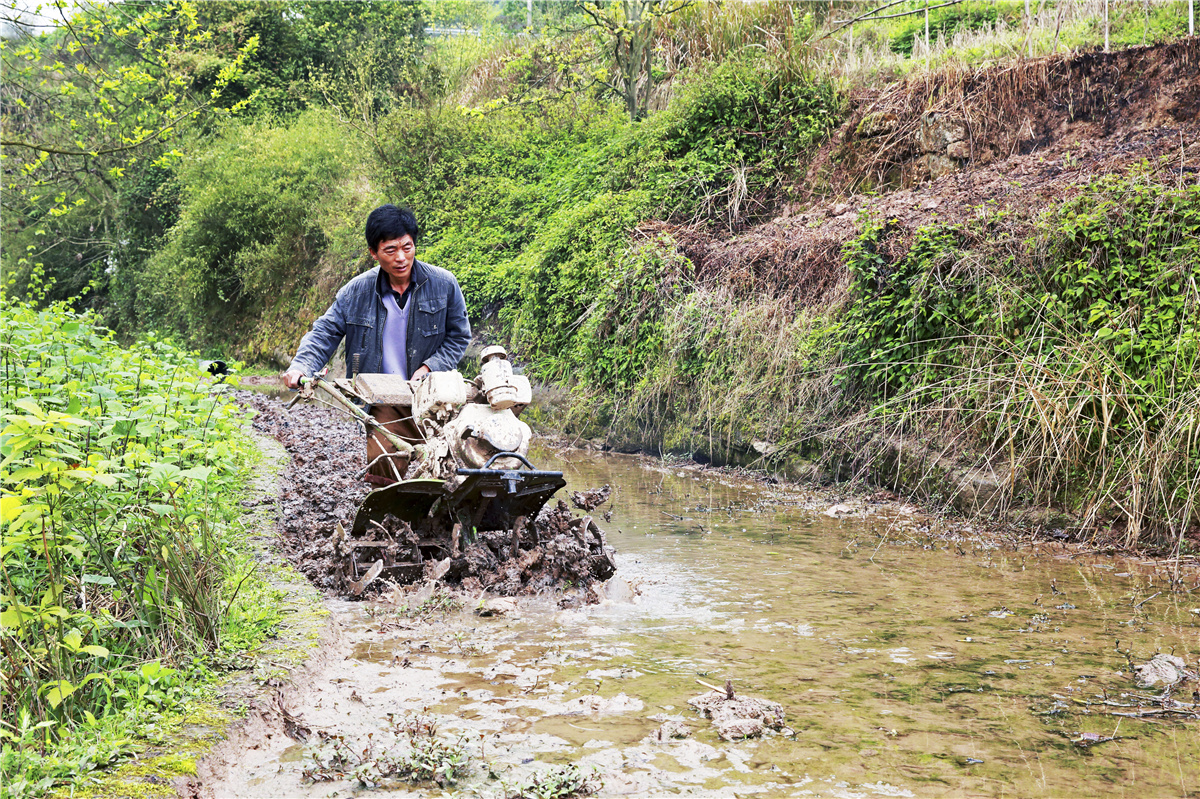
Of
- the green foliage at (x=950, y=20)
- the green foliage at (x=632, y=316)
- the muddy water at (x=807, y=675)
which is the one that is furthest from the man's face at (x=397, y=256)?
the green foliage at (x=950, y=20)

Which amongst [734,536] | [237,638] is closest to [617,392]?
[734,536]

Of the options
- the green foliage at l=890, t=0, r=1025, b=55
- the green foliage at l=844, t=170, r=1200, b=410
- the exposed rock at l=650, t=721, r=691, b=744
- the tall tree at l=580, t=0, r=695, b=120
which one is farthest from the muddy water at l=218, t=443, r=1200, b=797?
the green foliage at l=890, t=0, r=1025, b=55

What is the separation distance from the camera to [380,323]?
651cm

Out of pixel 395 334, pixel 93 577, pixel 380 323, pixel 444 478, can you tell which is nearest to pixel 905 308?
pixel 395 334

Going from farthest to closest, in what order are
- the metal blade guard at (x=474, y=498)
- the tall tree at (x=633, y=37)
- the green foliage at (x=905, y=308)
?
1. the tall tree at (x=633, y=37)
2. the green foliage at (x=905, y=308)
3. the metal blade guard at (x=474, y=498)

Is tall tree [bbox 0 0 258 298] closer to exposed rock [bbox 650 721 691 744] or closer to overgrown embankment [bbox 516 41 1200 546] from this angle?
overgrown embankment [bbox 516 41 1200 546]

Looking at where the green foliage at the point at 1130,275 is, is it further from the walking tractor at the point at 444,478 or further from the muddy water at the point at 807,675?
the walking tractor at the point at 444,478

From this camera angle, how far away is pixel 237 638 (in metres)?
4.40

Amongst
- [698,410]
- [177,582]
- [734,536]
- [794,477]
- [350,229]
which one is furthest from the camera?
[350,229]

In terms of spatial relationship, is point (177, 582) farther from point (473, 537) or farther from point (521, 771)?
point (473, 537)

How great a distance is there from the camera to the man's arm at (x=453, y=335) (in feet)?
21.4

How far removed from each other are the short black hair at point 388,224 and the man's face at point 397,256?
3 centimetres

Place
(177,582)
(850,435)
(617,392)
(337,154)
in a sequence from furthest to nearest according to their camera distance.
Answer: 1. (337,154)
2. (617,392)
3. (850,435)
4. (177,582)

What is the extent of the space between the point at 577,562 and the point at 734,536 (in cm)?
215
